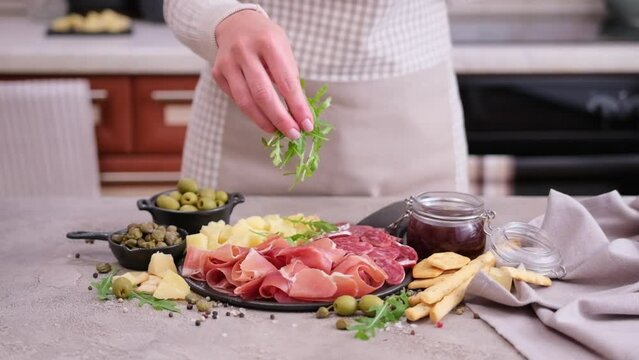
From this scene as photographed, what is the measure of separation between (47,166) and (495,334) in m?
1.67

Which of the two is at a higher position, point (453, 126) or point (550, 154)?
point (453, 126)

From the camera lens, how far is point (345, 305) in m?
1.32

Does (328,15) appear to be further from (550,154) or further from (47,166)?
(550,154)

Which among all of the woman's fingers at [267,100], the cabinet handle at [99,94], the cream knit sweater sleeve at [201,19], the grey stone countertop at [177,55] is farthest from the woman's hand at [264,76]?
the cabinet handle at [99,94]

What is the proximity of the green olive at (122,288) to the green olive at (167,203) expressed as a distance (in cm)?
26

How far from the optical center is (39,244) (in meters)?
1.67

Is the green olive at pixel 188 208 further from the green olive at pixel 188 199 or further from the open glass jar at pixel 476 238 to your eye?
the open glass jar at pixel 476 238

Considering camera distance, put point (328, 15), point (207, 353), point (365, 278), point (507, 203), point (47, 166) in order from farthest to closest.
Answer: point (47, 166), point (328, 15), point (507, 203), point (365, 278), point (207, 353)

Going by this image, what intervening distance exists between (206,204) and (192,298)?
302mm

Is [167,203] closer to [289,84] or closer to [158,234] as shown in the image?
[158,234]

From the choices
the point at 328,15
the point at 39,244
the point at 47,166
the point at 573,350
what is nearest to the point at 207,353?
the point at 573,350

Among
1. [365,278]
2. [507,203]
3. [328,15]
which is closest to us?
[365,278]

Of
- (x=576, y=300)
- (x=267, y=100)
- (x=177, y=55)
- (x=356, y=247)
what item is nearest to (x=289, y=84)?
(x=267, y=100)

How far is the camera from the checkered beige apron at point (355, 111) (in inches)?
81.6
